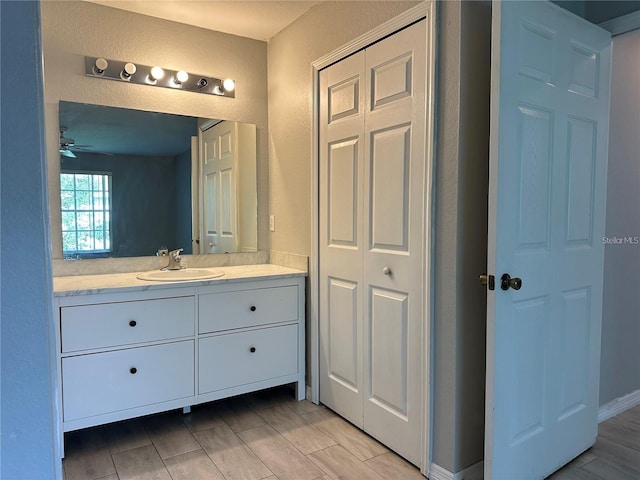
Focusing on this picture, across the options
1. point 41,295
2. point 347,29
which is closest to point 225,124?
point 347,29

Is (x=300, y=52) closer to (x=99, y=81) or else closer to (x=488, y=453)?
(x=99, y=81)

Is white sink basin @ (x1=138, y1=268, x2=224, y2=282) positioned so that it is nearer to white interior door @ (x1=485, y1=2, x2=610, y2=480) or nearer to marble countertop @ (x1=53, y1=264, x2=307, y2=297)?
marble countertop @ (x1=53, y1=264, x2=307, y2=297)

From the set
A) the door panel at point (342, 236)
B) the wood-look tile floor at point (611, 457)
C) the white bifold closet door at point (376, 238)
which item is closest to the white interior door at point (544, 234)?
the wood-look tile floor at point (611, 457)

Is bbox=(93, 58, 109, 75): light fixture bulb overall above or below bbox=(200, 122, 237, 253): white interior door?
above

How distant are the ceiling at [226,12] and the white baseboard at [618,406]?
2.86m

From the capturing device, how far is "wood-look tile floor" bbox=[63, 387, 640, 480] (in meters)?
1.95

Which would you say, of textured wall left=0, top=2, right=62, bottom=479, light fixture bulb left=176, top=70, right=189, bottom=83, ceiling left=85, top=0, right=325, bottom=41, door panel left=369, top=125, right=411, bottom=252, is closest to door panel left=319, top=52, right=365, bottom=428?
door panel left=369, top=125, right=411, bottom=252

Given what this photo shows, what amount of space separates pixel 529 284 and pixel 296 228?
150cm

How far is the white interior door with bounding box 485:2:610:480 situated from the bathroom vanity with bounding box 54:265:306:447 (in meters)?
1.33

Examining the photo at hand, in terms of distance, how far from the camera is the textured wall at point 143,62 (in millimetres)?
2439

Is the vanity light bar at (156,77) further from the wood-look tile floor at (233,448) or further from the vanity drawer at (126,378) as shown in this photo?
the wood-look tile floor at (233,448)

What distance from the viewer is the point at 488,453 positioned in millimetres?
1666

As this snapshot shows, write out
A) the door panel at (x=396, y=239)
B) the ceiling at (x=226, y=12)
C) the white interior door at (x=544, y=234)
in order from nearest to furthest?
the white interior door at (x=544, y=234) < the door panel at (x=396, y=239) < the ceiling at (x=226, y=12)

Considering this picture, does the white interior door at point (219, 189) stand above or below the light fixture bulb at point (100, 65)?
below
